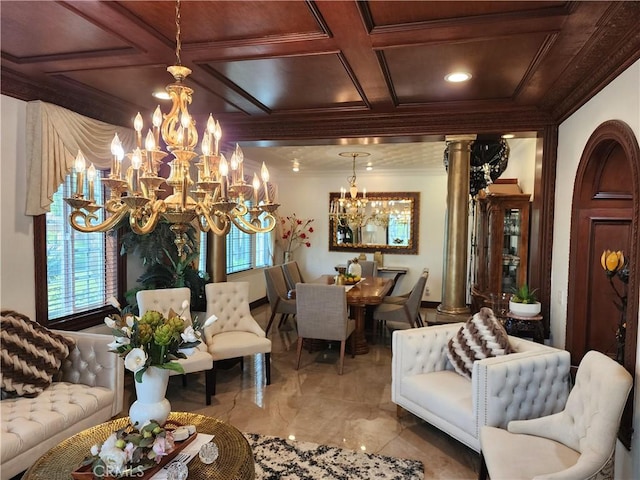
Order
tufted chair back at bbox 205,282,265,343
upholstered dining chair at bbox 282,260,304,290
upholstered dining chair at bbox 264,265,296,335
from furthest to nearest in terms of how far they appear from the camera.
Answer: upholstered dining chair at bbox 282,260,304,290
upholstered dining chair at bbox 264,265,296,335
tufted chair back at bbox 205,282,265,343

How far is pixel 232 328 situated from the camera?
160 inches

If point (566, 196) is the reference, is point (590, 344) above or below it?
below

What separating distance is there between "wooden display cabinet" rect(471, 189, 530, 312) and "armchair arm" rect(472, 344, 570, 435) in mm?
1885

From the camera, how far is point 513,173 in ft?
19.8

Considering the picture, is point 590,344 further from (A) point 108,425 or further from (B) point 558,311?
(A) point 108,425

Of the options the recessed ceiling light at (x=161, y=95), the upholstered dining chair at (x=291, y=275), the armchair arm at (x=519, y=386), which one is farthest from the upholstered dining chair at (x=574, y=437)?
the upholstered dining chair at (x=291, y=275)

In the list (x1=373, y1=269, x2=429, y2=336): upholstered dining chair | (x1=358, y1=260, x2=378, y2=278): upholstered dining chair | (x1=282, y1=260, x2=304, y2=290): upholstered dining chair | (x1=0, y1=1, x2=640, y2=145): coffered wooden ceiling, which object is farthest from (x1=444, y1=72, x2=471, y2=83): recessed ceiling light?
(x1=358, y1=260, x2=378, y2=278): upholstered dining chair

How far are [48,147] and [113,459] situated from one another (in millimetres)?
2458

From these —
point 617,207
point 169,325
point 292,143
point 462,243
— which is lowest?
point 169,325

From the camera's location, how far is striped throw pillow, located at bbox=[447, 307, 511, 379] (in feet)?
9.14

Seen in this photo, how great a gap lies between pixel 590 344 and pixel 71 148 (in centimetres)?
425

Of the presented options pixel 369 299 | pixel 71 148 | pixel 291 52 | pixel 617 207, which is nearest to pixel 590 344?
pixel 617 207

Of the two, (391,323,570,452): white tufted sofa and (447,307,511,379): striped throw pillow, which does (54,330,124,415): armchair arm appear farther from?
(447,307,511,379): striped throw pillow

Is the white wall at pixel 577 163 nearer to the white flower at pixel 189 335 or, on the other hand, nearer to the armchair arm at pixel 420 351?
the armchair arm at pixel 420 351
